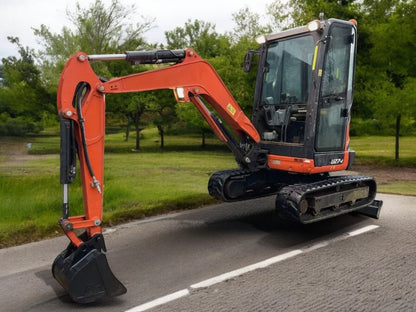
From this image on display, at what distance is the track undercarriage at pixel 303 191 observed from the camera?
19.4ft

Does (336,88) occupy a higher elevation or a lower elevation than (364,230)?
higher

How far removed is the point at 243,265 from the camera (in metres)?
5.08

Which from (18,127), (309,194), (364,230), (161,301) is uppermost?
(18,127)

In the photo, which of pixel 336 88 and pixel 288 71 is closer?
pixel 336 88

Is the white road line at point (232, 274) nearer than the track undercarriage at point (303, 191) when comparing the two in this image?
Yes

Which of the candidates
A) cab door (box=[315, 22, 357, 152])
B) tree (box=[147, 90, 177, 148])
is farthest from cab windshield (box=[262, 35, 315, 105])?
tree (box=[147, 90, 177, 148])

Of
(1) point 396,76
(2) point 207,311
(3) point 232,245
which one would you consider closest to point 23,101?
(1) point 396,76

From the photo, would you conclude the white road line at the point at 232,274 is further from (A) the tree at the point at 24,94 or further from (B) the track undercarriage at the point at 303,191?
(A) the tree at the point at 24,94

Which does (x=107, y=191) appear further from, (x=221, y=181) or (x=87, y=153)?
(x=87, y=153)

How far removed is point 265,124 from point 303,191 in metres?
1.71

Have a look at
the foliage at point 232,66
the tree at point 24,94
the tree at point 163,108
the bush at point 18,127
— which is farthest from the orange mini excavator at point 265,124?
the tree at point 24,94

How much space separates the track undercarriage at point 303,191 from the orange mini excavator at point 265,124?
0.7 inches

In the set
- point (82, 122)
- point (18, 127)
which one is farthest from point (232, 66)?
point (82, 122)

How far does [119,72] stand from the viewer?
20.7 meters
